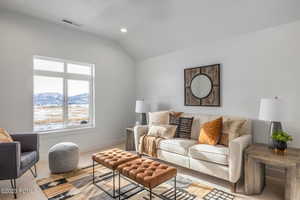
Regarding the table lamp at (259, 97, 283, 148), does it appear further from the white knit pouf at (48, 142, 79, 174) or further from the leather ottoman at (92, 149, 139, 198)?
the white knit pouf at (48, 142, 79, 174)

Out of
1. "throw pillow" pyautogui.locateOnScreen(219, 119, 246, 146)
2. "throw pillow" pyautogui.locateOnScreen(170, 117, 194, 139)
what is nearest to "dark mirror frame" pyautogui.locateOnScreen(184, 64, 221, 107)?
Answer: "throw pillow" pyautogui.locateOnScreen(170, 117, 194, 139)

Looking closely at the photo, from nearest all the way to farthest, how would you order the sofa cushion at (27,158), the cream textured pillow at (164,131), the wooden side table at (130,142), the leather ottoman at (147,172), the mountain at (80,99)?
the leather ottoman at (147,172) → the sofa cushion at (27,158) → the cream textured pillow at (164,131) → the mountain at (80,99) → the wooden side table at (130,142)

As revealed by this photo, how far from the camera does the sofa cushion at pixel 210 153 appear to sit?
2.33 meters

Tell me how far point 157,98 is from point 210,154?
2.31 meters

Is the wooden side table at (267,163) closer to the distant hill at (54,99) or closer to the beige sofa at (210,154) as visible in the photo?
the beige sofa at (210,154)

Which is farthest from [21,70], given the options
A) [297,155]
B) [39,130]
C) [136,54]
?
[297,155]

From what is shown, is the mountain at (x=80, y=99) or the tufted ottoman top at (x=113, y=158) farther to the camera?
the mountain at (x=80, y=99)

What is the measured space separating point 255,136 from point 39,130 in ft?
13.8

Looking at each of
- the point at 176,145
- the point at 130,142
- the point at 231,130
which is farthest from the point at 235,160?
the point at 130,142

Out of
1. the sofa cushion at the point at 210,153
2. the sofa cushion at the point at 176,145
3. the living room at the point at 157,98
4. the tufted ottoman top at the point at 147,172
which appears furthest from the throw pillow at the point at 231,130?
the tufted ottoman top at the point at 147,172

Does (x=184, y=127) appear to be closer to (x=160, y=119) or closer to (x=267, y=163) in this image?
(x=160, y=119)

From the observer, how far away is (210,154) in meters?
2.44

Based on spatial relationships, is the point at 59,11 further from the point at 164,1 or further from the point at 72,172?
the point at 72,172

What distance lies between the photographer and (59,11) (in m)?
3.06
